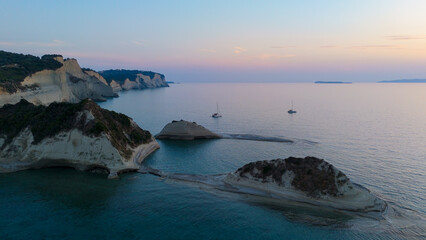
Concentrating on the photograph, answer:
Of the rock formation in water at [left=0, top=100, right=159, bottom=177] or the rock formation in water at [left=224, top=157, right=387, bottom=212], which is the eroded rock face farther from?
the rock formation in water at [left=0, top=100, right=159, bottom=177]

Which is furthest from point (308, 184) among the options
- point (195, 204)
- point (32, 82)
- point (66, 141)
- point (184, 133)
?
point (32, 82)

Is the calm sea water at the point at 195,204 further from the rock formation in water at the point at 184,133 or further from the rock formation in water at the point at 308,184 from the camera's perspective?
the rock formation in water at the point at 184,133

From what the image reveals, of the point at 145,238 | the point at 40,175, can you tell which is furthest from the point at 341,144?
the point at 40,175

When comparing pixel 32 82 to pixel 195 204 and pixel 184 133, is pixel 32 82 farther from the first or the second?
pixel 195 204

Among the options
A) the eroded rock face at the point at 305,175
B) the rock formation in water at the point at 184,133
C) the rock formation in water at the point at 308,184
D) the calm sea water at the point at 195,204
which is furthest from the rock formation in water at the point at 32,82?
the eroded rock face at the point at 305,175

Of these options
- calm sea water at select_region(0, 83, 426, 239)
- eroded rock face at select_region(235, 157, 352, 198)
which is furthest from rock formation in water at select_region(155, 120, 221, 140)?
eroded rock face at select_region(235, 157, 352, 198)
